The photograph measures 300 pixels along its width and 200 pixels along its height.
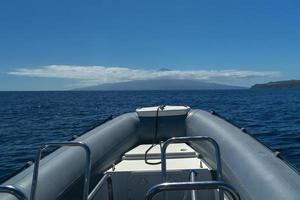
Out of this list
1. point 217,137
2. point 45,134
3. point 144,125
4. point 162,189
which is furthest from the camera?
point 45,134

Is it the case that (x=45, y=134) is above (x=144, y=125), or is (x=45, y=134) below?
below

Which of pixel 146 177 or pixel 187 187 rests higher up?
pixel 187 187

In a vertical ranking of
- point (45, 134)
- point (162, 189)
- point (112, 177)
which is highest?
point (162, 189)

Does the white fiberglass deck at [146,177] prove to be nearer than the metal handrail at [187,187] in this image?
No

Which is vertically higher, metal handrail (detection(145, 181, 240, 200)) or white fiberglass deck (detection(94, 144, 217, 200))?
metal handrail (detection(145, 181, 240, 200))

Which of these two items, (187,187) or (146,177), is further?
(146,177)

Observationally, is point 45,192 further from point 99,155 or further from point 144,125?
point 144,125

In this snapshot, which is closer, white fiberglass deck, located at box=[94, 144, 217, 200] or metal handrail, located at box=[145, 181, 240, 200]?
metal handrail, located at box=[145, 181, 240, 200]

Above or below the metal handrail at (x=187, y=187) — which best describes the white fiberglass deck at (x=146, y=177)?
below

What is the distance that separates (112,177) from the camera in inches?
189

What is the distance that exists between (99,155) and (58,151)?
2.05 ft

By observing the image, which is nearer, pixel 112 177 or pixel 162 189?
pixel 162 189

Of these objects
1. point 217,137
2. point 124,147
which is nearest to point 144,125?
point 124,147

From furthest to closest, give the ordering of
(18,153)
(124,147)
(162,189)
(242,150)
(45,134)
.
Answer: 1. (45,134)
2. (18,153)
3. (124,147)
4. (242,150)
5. (162,189)
